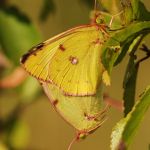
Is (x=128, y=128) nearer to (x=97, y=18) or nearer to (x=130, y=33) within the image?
(x=130, y=33)

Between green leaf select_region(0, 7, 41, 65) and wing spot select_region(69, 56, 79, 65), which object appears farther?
green leaf select_region(0, 7, 41, 65)

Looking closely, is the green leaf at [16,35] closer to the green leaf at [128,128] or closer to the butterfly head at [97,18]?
the butterfly head at [97,18]

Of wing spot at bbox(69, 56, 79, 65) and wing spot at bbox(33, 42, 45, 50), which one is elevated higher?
wing spot at bbox(33, 42, 45, 50)

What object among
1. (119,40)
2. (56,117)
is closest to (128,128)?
(119,40)

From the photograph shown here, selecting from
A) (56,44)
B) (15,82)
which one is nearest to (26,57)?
(56,44)

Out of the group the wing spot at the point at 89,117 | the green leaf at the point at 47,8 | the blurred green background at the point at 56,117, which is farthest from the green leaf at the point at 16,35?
the blurred green background at the point at 56,117

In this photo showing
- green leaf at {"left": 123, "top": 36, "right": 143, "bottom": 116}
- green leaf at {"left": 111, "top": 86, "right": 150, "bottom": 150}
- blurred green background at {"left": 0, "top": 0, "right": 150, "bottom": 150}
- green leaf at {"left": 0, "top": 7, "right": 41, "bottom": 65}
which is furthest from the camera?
blurred green background at {"left": 0, "top": 0, "right": 150, "bottom": 150}

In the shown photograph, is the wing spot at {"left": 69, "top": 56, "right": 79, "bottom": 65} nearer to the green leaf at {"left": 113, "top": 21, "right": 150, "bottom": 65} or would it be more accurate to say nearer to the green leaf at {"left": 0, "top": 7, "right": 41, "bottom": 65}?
the green leaf at {"left": 113, "top": 21, "right": 150, "bottom": 65}

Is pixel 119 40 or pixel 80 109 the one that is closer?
pixel 119 40

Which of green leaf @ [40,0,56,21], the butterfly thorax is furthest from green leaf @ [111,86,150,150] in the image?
green leaf @ [40,0,56,21]

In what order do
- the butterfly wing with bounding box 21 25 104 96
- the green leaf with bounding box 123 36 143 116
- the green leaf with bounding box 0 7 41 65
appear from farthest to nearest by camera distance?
the green leaf with bounding box 0 7 41 65 < the butterfly wing with bounding box 21 25 104 96 < the green leaf with bounding box 123 36 143 116
